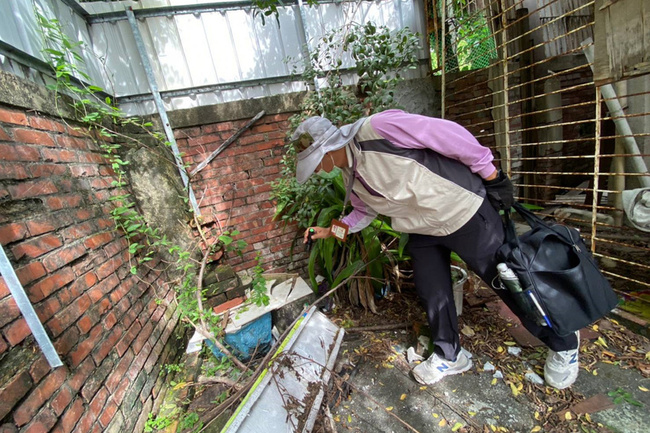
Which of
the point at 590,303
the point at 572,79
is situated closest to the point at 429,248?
the point at 590,303

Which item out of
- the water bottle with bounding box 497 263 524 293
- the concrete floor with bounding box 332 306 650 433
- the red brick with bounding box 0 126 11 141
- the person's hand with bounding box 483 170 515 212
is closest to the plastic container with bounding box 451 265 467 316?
the concrete floor with bounding box 332 306 650 433

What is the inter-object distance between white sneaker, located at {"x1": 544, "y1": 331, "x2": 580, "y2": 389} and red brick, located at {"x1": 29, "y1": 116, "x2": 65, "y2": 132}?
9.94 ft

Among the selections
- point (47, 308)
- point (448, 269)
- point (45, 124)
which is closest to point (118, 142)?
point (45, 124)

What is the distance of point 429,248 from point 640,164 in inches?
83.0

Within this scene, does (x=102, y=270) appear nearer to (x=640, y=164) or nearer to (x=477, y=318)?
(x=477, y=318)

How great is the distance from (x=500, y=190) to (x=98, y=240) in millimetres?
2284

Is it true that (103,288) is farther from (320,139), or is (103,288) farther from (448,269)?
(448,269)

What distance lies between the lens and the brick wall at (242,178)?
8.23 ft

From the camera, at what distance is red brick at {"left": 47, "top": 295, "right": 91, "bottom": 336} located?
3.82 feet

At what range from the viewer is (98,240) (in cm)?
160

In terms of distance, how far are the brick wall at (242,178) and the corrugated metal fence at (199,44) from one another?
296 mm

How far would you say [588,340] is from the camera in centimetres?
181

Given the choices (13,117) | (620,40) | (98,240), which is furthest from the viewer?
(620,40)

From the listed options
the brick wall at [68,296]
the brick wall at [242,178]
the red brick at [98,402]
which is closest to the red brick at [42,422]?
the brick wall at [68,296]
